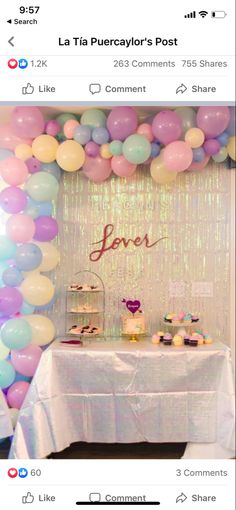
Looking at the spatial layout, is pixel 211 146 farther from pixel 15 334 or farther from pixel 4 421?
pixel 4 421

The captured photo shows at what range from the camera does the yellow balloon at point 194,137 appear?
4.77 ft

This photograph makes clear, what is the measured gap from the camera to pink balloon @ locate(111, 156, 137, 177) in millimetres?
1524

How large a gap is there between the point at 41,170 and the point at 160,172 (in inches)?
15.8

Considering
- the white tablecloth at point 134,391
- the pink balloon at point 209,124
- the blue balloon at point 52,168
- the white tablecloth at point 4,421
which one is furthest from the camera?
the blue balloon at point 52,168

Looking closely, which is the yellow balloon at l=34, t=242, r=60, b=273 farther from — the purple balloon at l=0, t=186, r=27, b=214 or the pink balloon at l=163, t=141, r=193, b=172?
the pink balloon at l=163, t=141, r=193, b=172

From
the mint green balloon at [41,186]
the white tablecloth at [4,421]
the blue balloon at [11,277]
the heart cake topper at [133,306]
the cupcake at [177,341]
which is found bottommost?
the white tablecloth at [4,421]

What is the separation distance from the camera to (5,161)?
1423 mm
